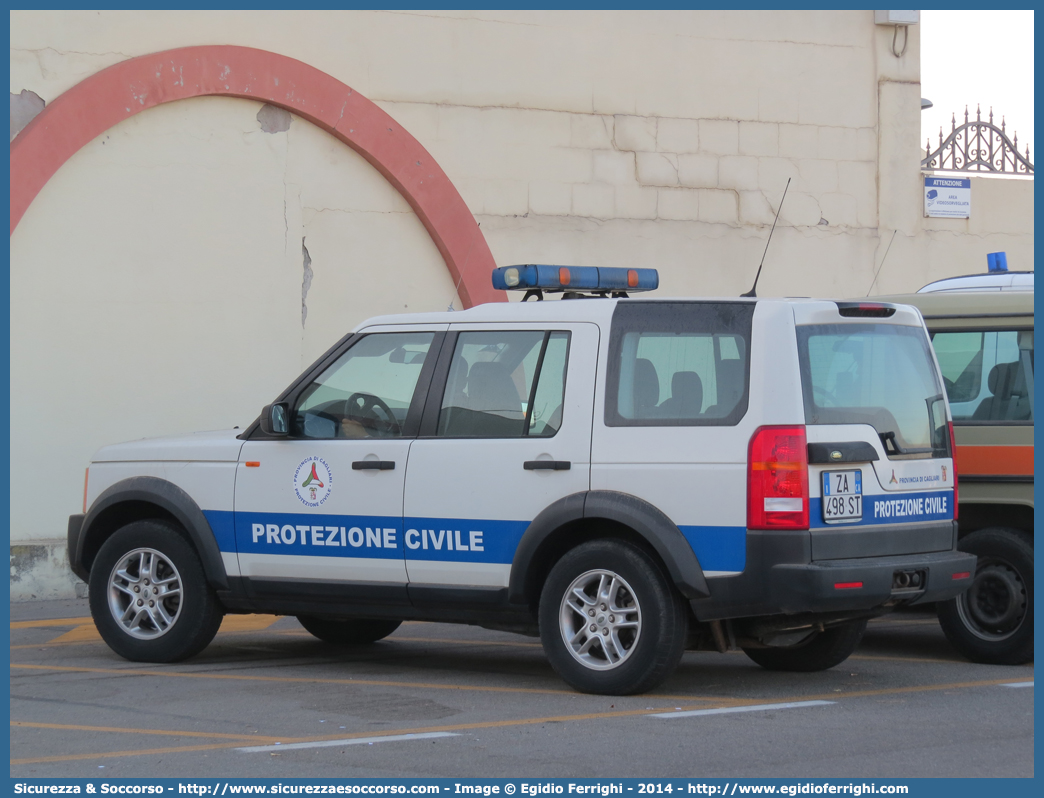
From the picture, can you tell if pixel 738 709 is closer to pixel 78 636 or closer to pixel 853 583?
pixel 853 583

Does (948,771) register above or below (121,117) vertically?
below

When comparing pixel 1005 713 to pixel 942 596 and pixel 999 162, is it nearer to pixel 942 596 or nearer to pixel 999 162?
pixel 942 596

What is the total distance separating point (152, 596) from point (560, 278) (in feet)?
9.51

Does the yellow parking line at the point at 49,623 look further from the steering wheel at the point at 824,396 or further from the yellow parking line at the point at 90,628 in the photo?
the steering wheel at the point at 824,396

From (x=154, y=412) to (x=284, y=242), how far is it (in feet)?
6.03

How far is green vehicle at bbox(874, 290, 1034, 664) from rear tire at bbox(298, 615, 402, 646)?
3.34m

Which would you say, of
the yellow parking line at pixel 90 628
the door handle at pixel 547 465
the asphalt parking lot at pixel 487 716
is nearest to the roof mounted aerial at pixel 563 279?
the door handle at pixel 547 465

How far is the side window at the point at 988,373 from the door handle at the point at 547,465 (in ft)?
8.44

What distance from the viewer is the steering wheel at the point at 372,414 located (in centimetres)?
741

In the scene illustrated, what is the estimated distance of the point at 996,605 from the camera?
7824 mm

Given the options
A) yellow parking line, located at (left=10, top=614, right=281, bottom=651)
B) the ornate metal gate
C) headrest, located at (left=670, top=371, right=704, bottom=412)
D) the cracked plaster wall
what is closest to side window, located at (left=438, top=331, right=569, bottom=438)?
headrest, located at (left=670, top=371, right=704, bottom=412)

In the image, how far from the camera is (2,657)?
6293 millimetres

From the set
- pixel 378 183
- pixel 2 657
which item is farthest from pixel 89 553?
pixel 378 183

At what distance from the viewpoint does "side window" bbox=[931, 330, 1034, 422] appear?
7938 mm
